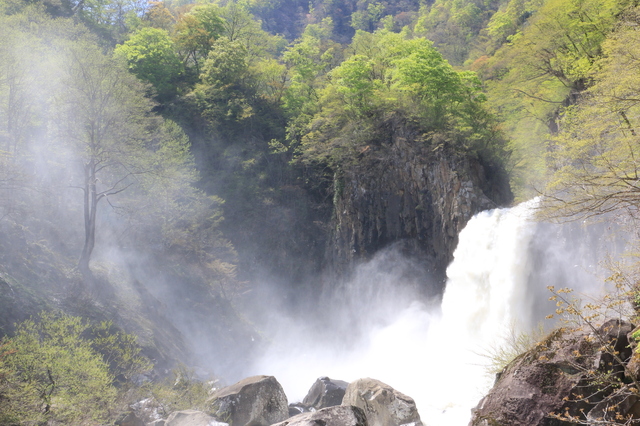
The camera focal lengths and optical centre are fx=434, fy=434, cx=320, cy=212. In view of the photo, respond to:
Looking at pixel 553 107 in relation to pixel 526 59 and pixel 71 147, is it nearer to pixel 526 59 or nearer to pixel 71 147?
pixel 526 59

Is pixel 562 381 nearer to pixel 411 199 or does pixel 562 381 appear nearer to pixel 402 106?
pixel 411 199

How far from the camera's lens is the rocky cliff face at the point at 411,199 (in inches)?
899

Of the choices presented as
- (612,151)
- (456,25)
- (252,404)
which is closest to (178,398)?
(252,404)

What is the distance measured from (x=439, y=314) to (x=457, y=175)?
7.79 m

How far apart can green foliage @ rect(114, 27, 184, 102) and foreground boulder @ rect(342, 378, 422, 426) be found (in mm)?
28810

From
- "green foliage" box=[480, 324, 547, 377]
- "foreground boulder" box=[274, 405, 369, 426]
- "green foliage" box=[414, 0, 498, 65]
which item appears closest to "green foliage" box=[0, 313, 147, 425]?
"foreground boulder" box=[274, 405, 369, 426]

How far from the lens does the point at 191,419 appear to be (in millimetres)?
10680

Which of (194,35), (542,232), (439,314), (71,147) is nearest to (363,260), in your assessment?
(439,314)

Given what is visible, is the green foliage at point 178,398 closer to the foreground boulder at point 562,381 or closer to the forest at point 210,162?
the forest at point 210,162

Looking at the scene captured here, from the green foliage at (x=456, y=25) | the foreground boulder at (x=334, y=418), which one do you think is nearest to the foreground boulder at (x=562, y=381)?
the foreground boulder at (x=334, y=418)

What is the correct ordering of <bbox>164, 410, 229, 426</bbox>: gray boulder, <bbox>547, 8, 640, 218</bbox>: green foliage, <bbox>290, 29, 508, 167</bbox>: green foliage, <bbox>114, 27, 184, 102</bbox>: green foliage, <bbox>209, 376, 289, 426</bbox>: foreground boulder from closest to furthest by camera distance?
<bbox>547, 8, 640, 218</bbox>: green foliage → <bbox>164, 410, 229, 426</bbox>: gray boulder → <bbox>209, 376, 289, 426</bbox>: foreground boulder → <bbox>290, 29, 508, 167</bbox>: green foliage → <bbox>114, 27, 184, 102</bbox>: green foliage

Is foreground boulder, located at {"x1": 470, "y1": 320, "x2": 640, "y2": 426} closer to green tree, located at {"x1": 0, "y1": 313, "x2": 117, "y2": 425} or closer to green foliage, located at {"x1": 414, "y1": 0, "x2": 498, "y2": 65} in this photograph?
green tree, located at {"x1": 0, "y1": 313, "x2": 117, "y2": 425}

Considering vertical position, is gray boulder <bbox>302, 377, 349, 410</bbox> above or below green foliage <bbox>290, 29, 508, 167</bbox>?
below

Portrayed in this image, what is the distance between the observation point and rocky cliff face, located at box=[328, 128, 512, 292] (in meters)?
22.8
